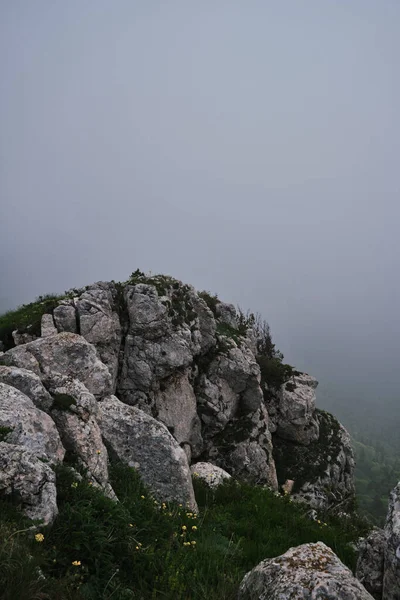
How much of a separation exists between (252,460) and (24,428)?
1032 inches

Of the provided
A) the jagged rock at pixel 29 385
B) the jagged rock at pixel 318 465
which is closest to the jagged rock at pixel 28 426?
the jagged rock at pixel 29 385

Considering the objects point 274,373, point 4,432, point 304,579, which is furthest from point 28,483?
point 274,373

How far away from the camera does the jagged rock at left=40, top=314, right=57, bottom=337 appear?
2397 centimetres

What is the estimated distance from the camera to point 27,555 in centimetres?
499

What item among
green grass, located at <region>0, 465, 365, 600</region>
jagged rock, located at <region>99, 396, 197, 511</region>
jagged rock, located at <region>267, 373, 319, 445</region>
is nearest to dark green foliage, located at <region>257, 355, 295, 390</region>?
jagged rock, located at <region>267, 373, 319, 445</region>

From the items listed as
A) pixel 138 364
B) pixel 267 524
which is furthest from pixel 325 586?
pixel 138 364

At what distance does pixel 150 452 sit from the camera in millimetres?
10758

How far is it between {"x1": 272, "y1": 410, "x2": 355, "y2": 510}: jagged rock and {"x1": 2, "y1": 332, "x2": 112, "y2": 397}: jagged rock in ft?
87.2

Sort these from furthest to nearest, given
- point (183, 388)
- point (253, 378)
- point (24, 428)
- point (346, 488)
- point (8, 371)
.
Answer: point (346, 488), point (253, 378), point (183, 388), point (8, 371), point (24, 428)

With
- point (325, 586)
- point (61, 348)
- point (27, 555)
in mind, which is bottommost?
point (27, 555)

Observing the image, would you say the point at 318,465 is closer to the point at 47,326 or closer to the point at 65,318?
the point at 65,318

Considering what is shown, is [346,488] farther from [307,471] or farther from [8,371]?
[8,371]

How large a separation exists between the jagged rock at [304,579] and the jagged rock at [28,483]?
312cm

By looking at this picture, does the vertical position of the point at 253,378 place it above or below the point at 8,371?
above
